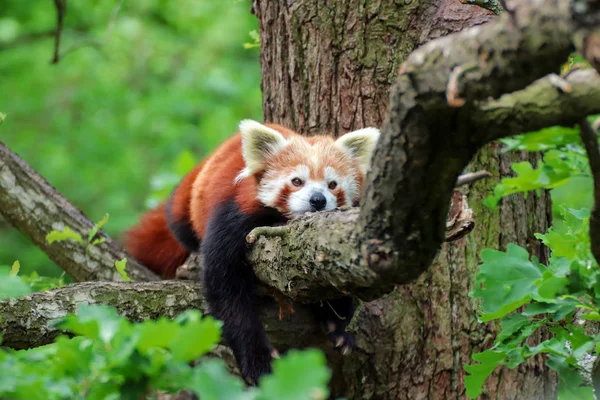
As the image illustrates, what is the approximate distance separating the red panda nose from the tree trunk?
1.69ft

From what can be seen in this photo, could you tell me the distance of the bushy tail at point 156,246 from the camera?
4094 mm

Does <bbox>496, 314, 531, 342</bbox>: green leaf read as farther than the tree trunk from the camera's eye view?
No

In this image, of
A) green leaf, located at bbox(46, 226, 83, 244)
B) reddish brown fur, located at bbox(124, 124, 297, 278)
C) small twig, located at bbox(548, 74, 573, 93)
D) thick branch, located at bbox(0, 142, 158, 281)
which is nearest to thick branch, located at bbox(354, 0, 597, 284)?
small twig, located at bbox(548, 74, 573, 93)

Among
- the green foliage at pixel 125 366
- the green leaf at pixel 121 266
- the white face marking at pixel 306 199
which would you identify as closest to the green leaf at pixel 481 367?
the green foliage at pixel 125 366

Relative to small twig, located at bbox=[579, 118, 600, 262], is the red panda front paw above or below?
below

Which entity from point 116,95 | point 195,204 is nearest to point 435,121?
point 195,204

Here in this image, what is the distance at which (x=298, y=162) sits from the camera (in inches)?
130

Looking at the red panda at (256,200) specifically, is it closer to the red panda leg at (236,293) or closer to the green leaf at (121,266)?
the red panda leg at (236,293)

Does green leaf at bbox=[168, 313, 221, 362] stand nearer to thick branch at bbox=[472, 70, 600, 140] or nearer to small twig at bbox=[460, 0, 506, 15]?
thick branch at bbox=[472, 70, 600, 140]

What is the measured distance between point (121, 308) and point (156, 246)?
1.30 metres

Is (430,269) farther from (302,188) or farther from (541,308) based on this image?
(541,308)

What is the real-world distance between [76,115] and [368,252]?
7901mm

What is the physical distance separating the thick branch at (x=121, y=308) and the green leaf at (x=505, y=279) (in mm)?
1410

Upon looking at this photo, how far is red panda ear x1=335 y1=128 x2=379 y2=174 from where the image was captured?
3.24 metres
